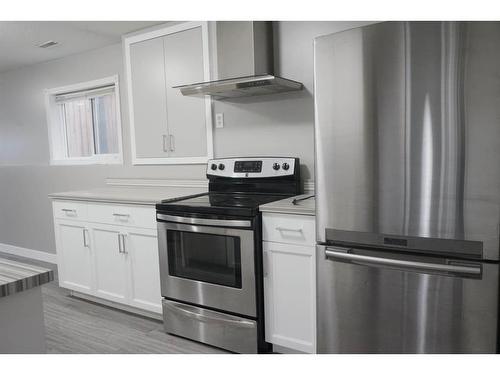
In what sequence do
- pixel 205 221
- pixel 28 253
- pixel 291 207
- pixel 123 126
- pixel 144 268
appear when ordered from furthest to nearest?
pixel 28 253
pixel 123 126
pixel 144 268
pixel 205 221
pixel 291 207

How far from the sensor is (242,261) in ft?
7.33

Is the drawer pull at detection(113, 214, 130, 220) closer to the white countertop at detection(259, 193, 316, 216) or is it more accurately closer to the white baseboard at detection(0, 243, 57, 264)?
the white countertop at detection(259, 193, 316, 216)

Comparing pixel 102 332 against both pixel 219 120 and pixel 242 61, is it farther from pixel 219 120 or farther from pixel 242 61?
pixel 242 61

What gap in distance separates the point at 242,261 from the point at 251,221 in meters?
0.23

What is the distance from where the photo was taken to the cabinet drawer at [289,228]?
2.07 metres

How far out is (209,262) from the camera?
237cm

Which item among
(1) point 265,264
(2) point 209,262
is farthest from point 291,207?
(2) point 209,262

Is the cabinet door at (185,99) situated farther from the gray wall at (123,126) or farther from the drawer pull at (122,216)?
the drawer pull at (122,216)

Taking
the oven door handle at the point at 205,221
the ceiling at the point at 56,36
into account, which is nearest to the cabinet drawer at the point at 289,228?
the oven door handle at the point at 205,221

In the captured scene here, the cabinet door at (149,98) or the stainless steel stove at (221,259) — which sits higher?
the cabinet door at (149,98)

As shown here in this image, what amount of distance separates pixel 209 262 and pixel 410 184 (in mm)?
1254

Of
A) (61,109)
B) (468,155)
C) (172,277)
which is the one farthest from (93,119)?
(468,155)

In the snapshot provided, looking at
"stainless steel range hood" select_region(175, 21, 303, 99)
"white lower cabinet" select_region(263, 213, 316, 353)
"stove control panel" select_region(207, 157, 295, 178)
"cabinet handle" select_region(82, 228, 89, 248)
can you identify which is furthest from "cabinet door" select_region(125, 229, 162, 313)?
"stainless steel range hood" select_region(175, 21, 303, 99)

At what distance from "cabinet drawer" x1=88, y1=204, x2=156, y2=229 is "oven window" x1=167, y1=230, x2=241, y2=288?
251 millimetres
